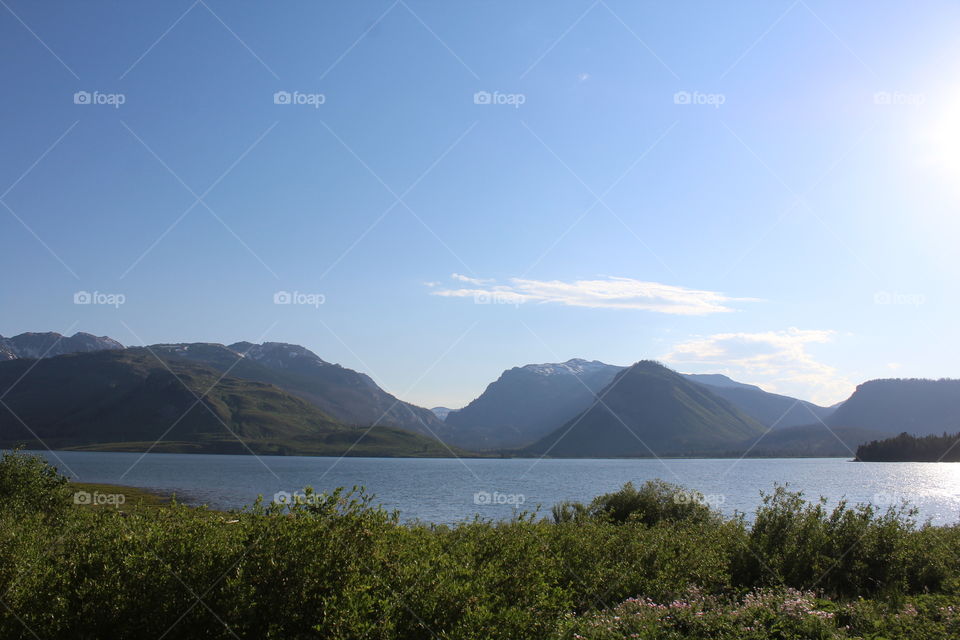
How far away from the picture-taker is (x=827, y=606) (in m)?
12.1

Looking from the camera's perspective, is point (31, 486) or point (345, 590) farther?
point (31, 486)

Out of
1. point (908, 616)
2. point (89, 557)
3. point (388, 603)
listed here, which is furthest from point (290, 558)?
point (908, 616)

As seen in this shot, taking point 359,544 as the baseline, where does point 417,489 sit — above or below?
below

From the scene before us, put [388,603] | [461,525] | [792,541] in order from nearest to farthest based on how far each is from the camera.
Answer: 1. [388,603]
2. [461,525]
3. [792,541]

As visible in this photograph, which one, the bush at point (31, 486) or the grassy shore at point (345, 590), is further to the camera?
the bush at point (31, 486)

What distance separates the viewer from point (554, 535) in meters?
15.9

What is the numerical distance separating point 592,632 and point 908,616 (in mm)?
6625

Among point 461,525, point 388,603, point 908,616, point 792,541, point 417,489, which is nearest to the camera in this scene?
point 388,603

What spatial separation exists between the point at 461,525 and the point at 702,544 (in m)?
6.79

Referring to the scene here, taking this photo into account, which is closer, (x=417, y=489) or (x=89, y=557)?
(x=89, y=557)

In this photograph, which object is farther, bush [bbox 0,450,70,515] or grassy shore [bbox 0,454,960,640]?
bush [bbox 0,450,70,515]

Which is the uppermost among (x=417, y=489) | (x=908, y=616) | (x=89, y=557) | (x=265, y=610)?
(x=89, y=557)

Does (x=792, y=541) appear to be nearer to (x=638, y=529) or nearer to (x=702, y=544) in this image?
(x=702, y=544)

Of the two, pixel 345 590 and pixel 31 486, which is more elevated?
pixel 345 590
